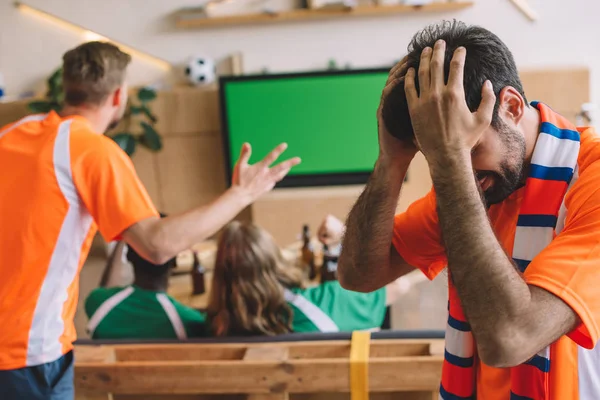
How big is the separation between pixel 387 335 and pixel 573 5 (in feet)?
14.5

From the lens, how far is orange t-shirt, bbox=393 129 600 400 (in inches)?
31.9

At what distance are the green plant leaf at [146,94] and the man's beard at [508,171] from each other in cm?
439

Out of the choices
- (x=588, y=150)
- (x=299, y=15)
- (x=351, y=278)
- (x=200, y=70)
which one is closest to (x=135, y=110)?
(x=200, y=70)

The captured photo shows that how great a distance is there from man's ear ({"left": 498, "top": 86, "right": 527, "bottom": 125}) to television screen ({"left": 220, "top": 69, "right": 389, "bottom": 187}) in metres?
4.02

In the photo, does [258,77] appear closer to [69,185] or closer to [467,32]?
[69,185]

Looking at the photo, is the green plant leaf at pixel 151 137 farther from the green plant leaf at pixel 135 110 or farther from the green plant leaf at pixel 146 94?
the green plant leaf at pixel 146 94

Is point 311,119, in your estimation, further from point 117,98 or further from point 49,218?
point 49,218

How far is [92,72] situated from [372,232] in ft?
3.17

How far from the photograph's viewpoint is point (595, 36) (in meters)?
5.05

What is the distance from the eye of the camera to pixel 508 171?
38.7 inches

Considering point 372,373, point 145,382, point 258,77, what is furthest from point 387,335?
point 258,77

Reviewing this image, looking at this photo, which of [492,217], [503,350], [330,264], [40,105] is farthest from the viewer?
[40,105]

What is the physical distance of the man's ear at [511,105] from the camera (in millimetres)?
946

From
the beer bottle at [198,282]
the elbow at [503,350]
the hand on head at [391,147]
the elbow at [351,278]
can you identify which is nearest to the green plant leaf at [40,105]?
the beer bottle at [198,282]
